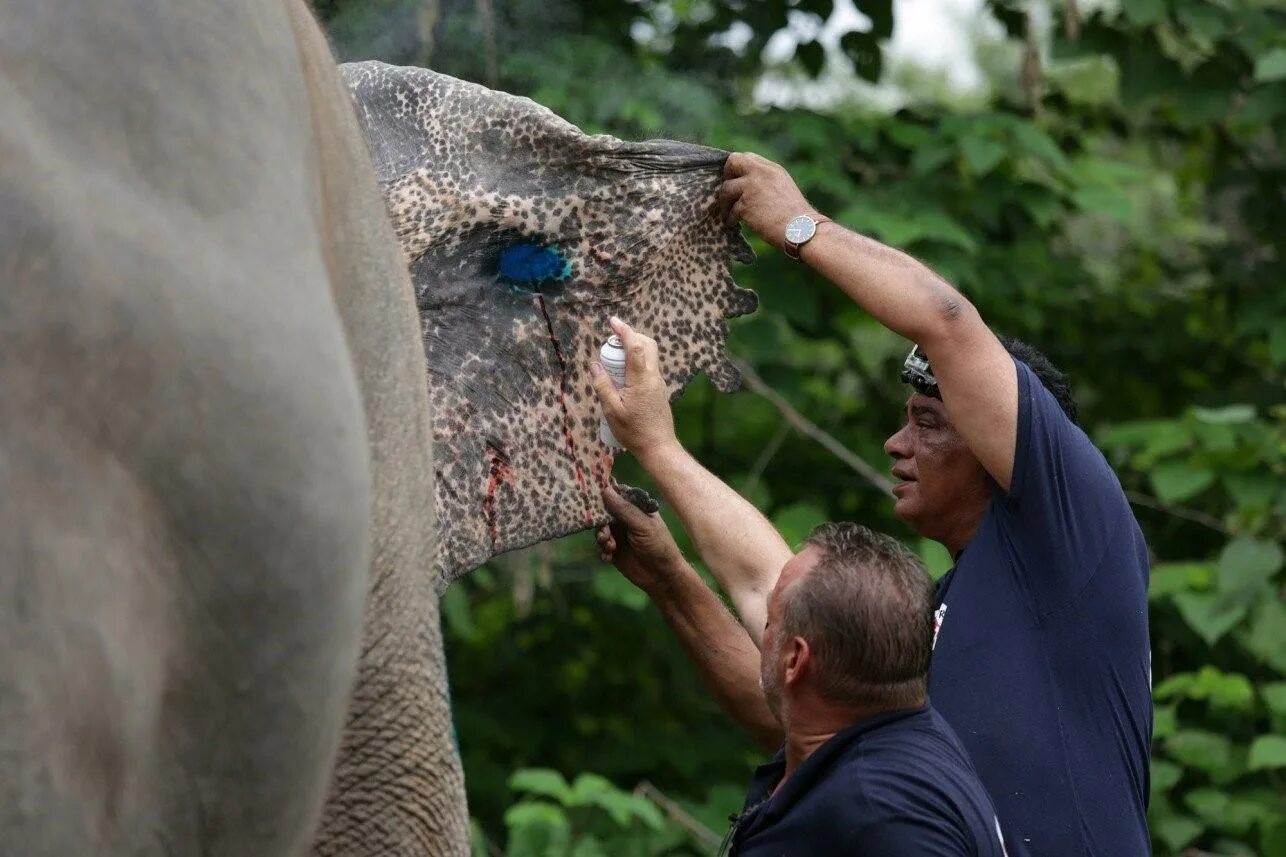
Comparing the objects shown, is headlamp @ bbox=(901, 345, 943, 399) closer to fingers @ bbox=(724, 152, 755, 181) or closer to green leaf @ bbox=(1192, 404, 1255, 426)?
fingers @ bbox=(724, 152, 755, 181)

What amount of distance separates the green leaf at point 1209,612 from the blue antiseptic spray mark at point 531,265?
218 cm

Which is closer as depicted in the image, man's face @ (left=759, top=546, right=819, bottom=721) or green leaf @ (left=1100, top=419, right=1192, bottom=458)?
man's face @ (left=759, top=546, right=819, bottom=721)

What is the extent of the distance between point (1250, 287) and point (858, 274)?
2.63 m

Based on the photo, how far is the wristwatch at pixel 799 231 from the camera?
7.02 feet

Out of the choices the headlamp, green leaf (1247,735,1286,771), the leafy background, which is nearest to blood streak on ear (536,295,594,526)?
the headlamp

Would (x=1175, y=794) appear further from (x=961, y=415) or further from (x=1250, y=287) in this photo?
(x=961, y=415)

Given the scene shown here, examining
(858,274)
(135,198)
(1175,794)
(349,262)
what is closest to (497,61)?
(858,274)

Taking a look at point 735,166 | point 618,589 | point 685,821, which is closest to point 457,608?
point 618,589

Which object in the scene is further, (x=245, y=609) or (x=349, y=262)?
(x=349, y=262)

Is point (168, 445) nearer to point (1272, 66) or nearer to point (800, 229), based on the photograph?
point (800, 229)

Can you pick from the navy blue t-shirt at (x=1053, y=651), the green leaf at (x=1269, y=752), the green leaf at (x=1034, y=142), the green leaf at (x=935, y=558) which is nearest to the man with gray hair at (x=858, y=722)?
the navy blue t-shirt at (x=1053, y=651)

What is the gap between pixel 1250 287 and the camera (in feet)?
14.7

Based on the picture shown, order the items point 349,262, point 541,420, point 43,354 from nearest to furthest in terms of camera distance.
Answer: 1. point 43,354
2. point 349,262
3. point 541,420

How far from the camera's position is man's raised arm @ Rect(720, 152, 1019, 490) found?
6.79 feet
